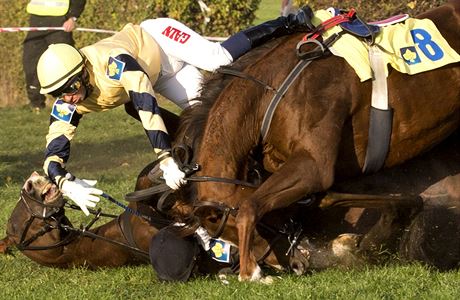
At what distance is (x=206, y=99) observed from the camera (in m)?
6.26

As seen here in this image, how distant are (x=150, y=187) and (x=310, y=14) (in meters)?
1.50

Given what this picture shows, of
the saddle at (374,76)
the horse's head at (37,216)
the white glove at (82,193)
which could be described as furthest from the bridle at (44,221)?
the saddle at (374,76)

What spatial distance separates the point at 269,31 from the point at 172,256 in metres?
1.56

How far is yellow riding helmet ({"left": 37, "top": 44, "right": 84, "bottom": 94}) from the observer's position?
20.6ft

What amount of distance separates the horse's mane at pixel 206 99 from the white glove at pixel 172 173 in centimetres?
19

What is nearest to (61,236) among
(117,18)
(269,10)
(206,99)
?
(206,99)

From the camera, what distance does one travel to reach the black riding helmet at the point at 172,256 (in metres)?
6.25

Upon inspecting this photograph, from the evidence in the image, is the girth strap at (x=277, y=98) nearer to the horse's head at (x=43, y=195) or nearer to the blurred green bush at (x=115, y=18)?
the horse's head at (x=43, y=195)

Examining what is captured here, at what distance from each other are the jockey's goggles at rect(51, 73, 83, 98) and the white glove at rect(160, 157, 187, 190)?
0.76 meters

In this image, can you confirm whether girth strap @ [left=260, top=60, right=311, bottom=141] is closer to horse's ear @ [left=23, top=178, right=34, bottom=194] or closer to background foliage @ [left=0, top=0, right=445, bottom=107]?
horse's ear @ [left=23, top=178, right=34, bottom=194]

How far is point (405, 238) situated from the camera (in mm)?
6469

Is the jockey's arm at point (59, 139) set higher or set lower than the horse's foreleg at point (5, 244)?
higher

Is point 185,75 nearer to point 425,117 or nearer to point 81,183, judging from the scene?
point 81,183

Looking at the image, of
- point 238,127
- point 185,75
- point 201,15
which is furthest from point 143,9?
point 238,127
